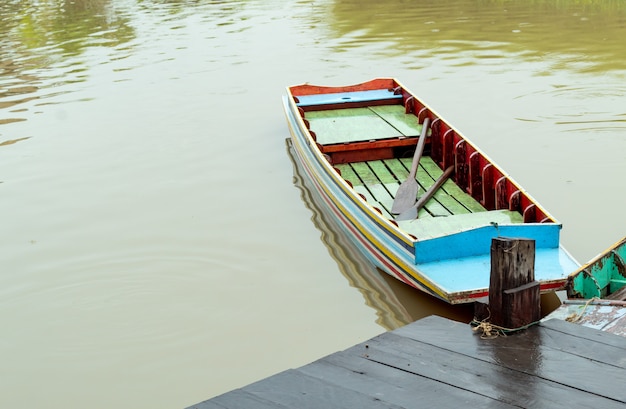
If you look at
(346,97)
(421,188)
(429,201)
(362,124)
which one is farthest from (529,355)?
(346,97)

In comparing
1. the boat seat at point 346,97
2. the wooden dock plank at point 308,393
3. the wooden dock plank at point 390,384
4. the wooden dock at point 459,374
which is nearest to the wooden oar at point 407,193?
the boat seat at point 346,97

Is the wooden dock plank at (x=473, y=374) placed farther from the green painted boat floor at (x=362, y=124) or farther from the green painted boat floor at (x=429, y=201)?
the green painted boat floor at (x=362, y=124)

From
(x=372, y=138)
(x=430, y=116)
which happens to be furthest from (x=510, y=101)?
(x=372, y=138)

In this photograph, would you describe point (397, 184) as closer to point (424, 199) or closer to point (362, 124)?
point (424, 199)

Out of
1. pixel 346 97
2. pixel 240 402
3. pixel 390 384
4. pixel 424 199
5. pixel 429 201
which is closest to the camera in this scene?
pixel 240 402

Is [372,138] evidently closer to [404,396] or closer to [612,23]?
[404,396]

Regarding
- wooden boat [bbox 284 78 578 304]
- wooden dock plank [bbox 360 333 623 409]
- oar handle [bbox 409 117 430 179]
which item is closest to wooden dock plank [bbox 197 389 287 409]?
wooden dock plank [bbox 360 333 623 409]

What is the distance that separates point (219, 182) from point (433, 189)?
318 cm

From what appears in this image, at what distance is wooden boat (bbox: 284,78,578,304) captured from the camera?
21.3ft

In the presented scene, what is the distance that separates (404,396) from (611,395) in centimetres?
82

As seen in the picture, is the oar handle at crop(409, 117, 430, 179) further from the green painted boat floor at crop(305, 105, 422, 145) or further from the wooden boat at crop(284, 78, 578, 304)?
the green painted boat floor at crop(305, 105, 422, 145)

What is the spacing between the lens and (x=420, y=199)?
27.2 ft

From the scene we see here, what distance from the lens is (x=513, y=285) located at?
367 cm

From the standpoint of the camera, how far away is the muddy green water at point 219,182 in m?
6.59
